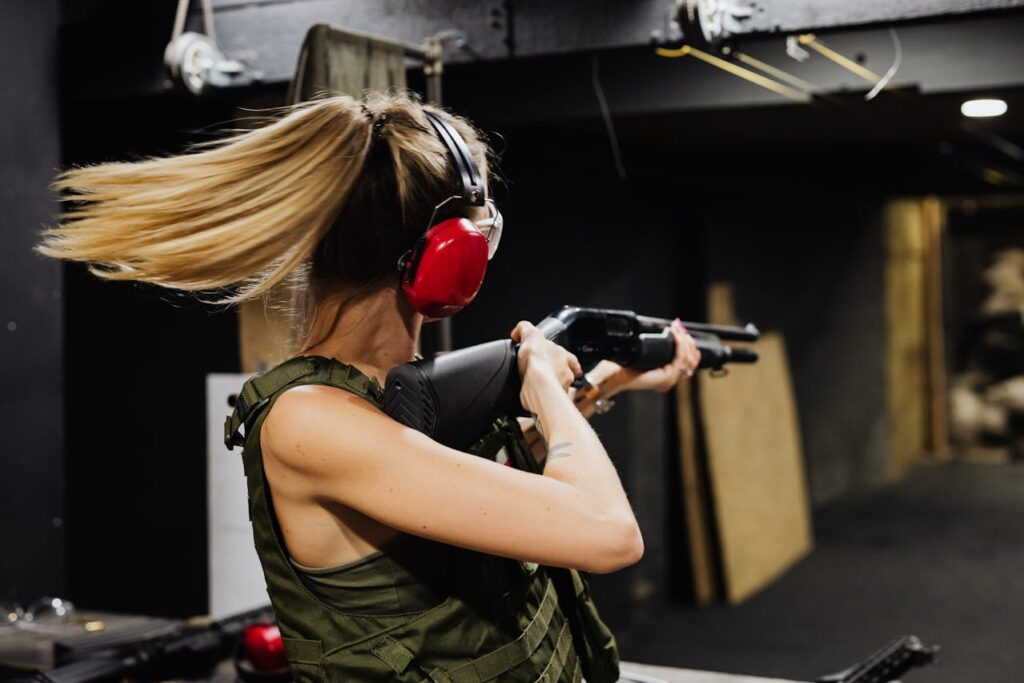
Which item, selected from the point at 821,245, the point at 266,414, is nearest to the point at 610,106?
the point at 266,414

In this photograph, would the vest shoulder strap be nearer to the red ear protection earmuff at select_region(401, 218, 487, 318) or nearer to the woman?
the woman

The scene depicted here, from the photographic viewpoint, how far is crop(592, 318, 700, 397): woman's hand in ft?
6.50

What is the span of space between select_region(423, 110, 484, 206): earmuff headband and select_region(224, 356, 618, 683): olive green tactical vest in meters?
0.23

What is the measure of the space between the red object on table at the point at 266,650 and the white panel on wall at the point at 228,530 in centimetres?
86

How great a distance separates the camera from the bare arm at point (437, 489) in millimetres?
1083

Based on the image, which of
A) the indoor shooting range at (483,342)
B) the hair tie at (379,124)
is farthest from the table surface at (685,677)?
the hair tie at (379,124)

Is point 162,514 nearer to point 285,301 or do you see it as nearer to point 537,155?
point 537,155

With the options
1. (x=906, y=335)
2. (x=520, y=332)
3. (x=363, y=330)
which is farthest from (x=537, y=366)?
(x=906, y=335)

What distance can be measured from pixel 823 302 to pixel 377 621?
6258 millimetres

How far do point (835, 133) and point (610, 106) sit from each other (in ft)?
6.14

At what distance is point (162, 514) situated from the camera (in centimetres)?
395

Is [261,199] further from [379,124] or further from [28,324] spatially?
[28,324]

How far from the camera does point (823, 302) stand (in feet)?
23.0

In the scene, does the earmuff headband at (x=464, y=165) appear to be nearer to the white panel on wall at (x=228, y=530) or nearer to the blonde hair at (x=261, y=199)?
the blonde hair at (x=261, y=199)
